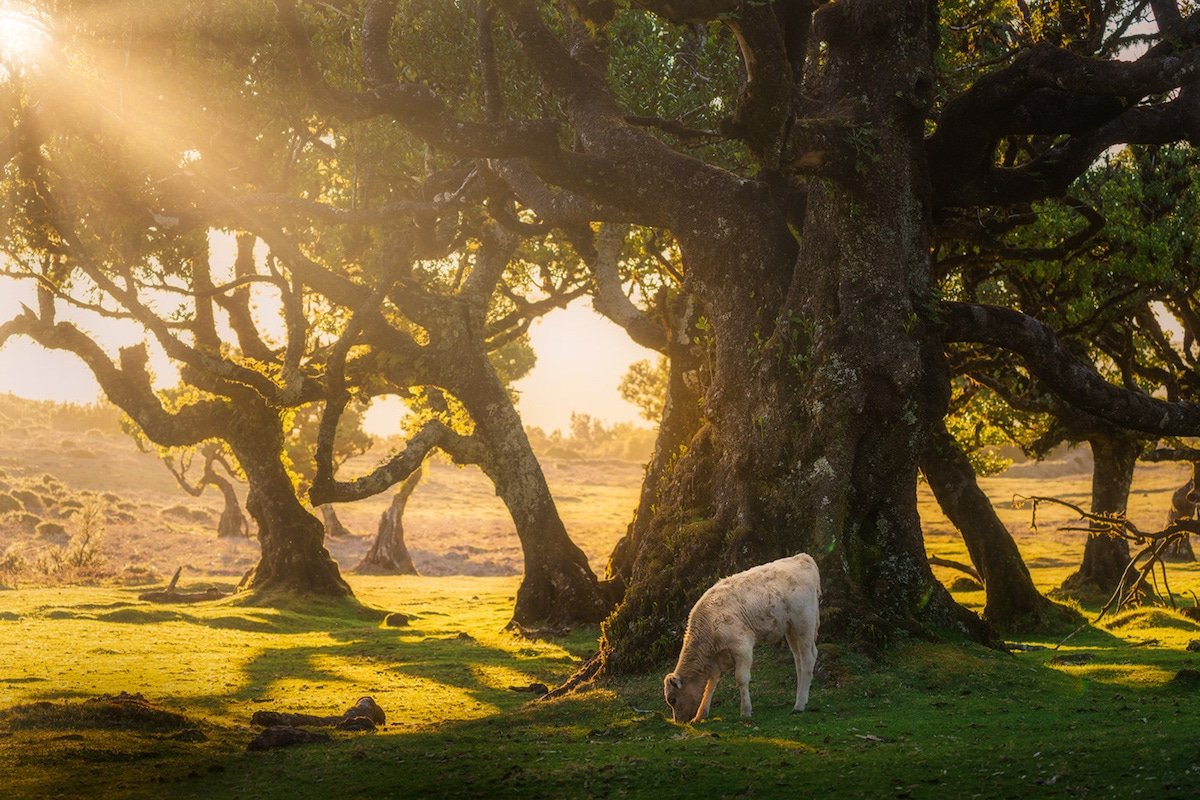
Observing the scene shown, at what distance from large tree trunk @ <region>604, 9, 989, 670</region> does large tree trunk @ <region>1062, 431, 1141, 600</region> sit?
20078mm

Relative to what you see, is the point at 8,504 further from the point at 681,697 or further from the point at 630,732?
the point at 681,697

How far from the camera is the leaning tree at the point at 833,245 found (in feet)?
57.5

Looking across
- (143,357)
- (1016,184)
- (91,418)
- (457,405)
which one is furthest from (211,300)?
(91,418)

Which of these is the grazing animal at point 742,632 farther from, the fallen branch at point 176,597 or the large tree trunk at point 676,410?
the fallen branch at point 176,597

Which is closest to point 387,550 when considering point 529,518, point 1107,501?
point 529,518

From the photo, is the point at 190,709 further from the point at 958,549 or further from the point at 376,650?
the point at 958,549

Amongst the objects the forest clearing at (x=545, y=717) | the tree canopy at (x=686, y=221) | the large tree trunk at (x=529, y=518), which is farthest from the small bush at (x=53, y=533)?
the large tree trunk at (x=529, y=518)

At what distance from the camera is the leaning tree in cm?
1753

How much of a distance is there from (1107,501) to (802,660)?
83.8 ft

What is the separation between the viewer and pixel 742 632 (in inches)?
566

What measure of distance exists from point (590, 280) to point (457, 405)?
8.17 m

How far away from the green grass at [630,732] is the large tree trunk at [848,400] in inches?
59.4

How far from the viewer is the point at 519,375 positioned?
65.7 meters

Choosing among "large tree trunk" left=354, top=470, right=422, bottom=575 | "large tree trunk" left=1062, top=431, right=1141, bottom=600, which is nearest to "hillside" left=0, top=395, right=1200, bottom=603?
"large tree trunk" left=1062, top=431, right=1141, bottom=600
